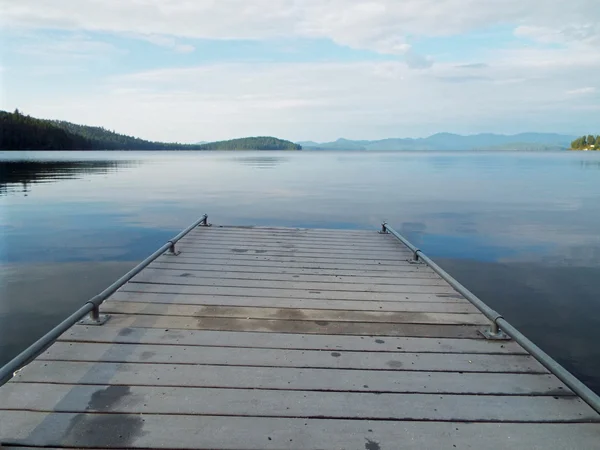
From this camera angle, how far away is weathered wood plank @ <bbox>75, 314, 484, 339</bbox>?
159 inches

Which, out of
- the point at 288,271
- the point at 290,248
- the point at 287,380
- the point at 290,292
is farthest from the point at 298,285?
the point at 287,380

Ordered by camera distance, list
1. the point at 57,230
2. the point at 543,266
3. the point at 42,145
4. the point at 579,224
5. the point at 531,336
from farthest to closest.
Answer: the point at 42,145
the point at 579,224
the point at 57,230
the point at 543,266
the point at 531,336

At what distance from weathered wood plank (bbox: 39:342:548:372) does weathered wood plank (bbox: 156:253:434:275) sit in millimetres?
2628

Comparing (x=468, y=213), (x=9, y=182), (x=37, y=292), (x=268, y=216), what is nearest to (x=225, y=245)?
(x=37, y=292)

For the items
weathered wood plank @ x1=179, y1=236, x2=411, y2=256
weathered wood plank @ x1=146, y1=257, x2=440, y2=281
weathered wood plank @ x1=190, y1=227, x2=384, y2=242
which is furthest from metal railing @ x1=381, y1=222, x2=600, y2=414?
weathered wood plank @ x1=190, y1=227, x2=384, y2=242

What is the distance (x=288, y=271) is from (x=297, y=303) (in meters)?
1.34

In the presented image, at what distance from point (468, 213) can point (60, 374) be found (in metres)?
17.1

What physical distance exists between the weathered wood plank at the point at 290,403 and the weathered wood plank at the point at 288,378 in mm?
73

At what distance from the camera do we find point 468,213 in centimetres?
1792

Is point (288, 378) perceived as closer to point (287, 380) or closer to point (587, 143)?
point (287, 380)

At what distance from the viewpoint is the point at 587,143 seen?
160m

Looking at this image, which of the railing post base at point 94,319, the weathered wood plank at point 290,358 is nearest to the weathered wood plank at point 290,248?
the railing post base at point 94,319

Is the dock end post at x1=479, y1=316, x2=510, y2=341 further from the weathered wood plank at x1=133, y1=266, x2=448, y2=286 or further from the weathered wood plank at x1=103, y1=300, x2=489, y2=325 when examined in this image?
the weathered wood plank at x1=133, y1=266, x2=448, y2=286

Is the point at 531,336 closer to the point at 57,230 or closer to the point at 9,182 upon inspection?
the point at 57,230
